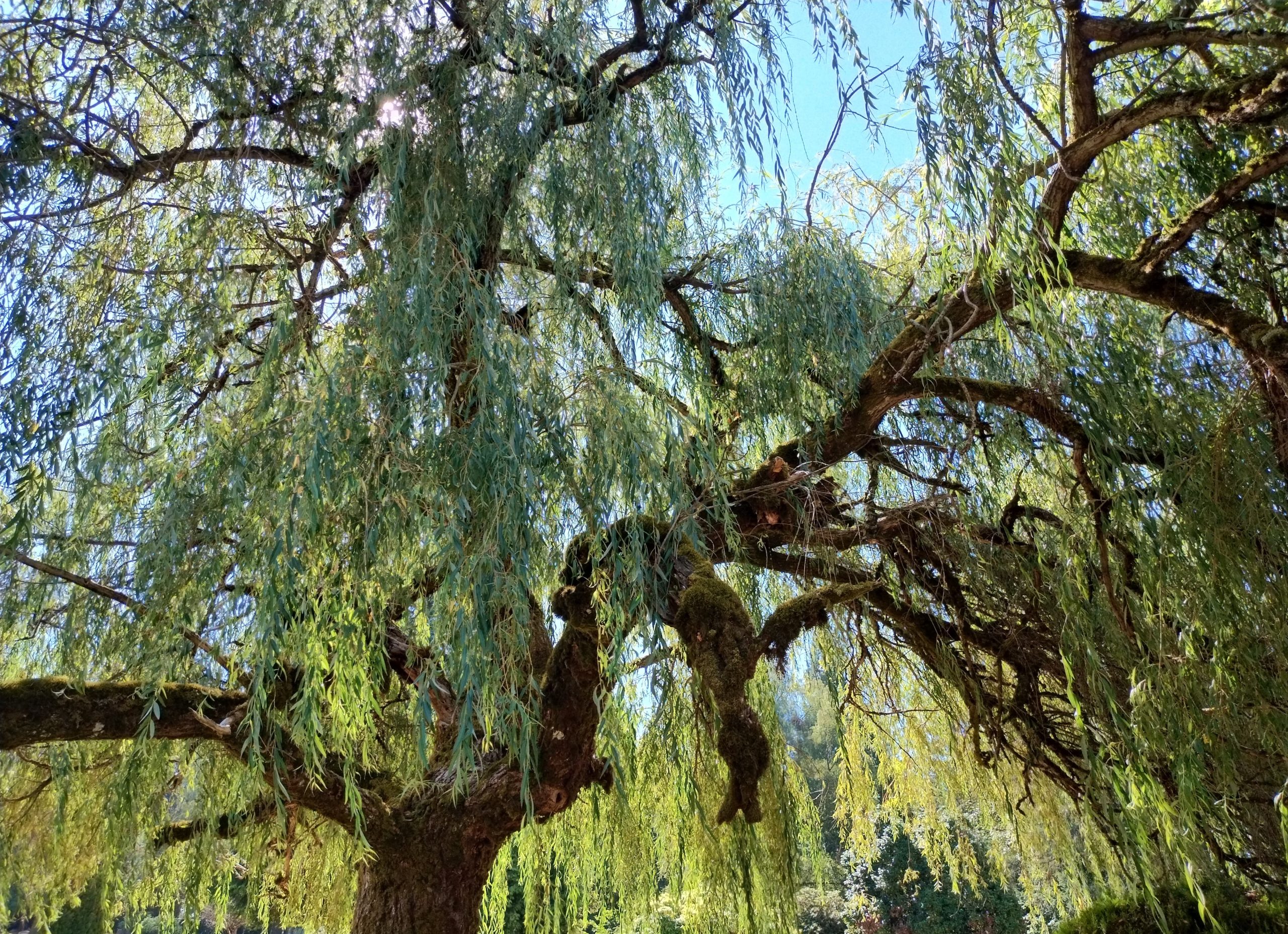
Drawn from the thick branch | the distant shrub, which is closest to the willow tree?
the thick branch

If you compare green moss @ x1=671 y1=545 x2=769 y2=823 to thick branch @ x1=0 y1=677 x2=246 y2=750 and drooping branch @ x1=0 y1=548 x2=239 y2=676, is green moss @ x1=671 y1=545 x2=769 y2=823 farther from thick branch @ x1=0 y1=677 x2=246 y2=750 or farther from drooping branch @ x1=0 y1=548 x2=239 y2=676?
thick branch @ x1=0 y1=677 x2=246 y2=750

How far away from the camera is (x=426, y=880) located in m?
2.95

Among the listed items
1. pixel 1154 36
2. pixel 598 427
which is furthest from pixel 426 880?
pixel 1154 36

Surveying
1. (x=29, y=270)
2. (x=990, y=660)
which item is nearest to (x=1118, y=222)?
(x=990, y=660)

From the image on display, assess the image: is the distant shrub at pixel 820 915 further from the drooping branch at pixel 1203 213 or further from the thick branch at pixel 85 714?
the drooping branch at pixel 1203 213

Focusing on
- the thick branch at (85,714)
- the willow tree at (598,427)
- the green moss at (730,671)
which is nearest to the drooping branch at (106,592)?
the willow tree at (598,427)

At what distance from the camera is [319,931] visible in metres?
4.05

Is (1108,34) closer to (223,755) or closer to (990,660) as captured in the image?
(990,660)

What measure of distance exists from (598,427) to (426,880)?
1.71 metres

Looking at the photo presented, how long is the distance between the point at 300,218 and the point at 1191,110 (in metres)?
2.28

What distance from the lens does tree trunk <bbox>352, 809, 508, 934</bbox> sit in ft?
9.59

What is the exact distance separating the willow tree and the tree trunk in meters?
0.01

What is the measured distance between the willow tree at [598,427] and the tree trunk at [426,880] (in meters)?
0.01

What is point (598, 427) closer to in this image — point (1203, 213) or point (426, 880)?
point (1203, 213)
